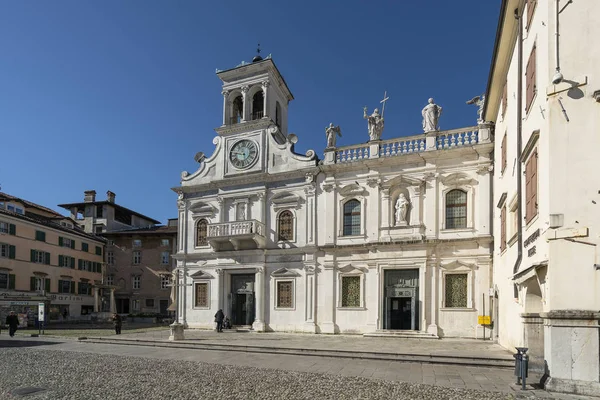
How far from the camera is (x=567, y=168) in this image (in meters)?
10.8

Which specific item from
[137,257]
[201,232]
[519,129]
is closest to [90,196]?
[137,257]

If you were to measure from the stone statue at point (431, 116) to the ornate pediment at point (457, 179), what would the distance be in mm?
2849

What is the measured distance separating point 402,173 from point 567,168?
1455 cm

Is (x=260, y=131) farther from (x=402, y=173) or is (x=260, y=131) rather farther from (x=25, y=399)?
(x=25, y=399)

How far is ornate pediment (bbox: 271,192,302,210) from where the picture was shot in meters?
27.9

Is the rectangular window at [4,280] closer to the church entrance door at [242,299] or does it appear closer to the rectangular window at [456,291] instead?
the church entrance door at [242,299]

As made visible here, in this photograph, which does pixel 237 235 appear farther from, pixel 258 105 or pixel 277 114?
pixel 277 114

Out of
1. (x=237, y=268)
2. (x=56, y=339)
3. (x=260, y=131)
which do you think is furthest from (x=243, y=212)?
(x=56, y=339)

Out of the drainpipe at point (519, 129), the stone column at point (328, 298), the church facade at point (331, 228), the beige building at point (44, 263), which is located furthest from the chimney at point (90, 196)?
the drainpipe at point (519, 129)

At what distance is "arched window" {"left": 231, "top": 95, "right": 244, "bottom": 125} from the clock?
2025mm

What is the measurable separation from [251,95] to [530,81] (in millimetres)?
20699

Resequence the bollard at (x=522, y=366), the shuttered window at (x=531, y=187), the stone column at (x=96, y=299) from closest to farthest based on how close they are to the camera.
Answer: the bollard at (x=522, y=366)
the shuttered window at (x=531, y=187)
the stone column at (x=96, y=299)

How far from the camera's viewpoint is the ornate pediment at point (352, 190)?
86.0 feet

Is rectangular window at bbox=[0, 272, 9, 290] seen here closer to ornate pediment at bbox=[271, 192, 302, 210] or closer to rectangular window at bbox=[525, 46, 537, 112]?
ornate pediment at bbox=[271, 192, 302, 210]
